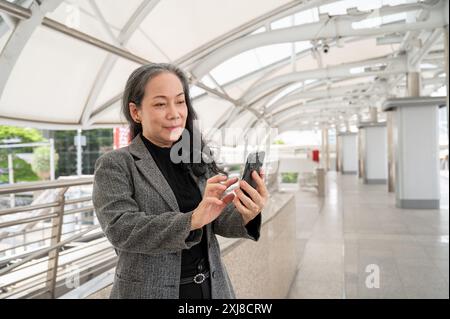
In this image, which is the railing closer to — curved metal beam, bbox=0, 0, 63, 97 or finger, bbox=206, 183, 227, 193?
finger, bbox=206, 183, 227, 193

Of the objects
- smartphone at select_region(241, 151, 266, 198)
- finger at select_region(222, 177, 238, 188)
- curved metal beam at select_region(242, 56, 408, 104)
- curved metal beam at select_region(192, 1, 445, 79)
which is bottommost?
finger at select_region(222, 177, 238, 188)

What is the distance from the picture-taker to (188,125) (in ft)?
3.52

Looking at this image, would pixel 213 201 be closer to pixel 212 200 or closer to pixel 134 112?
pixel 212 200

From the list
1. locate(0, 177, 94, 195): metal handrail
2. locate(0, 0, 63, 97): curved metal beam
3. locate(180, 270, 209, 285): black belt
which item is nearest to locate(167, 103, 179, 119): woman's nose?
locate(180, 270, 209, 285): black belt

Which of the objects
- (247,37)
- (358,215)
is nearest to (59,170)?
(247,37)

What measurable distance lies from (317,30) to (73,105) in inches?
205

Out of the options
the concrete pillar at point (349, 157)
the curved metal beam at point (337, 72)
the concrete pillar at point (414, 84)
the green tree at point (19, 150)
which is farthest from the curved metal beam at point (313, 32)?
the concrete pillar at point (349, 157)

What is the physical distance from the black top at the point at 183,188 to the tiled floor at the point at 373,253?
2533mm

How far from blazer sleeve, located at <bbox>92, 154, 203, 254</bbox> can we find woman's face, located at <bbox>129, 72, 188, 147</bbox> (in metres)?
0.13

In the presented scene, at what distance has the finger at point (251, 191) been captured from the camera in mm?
834

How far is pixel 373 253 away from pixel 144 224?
543cm

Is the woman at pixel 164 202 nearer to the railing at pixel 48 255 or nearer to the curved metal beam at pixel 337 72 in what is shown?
the railing at pixel 48 255

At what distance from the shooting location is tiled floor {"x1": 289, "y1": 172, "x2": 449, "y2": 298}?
4.28 metres
